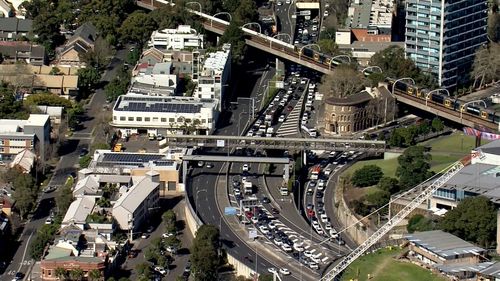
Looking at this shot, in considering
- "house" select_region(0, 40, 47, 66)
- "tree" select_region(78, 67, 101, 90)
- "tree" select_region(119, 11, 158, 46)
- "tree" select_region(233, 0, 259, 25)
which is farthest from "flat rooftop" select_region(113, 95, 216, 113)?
"tree" select_region(233, 0, 259, 25)

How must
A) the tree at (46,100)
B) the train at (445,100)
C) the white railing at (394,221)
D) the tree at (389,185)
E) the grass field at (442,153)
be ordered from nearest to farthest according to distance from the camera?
the white railing at (394,221) → the tree at (389,185) → the grass field at (442,153) → the train at (445,100) → the tree at (46,100)

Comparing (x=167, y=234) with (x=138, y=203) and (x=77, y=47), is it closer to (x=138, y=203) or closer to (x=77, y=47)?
(x=138, y=203)

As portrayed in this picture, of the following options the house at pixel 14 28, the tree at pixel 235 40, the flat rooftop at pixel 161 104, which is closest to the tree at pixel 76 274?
the flat rooftop at pixel 161 104

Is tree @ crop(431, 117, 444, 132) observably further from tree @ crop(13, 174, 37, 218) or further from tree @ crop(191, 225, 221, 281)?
tree @ crop(13, 174, 37, 218)

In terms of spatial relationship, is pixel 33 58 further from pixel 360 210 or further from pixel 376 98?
pixel 360 210

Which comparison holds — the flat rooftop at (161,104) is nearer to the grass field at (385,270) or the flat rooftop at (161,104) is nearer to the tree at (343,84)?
the tree at (343,84)

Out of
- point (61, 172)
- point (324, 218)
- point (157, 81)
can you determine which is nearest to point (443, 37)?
point (157, 81)
